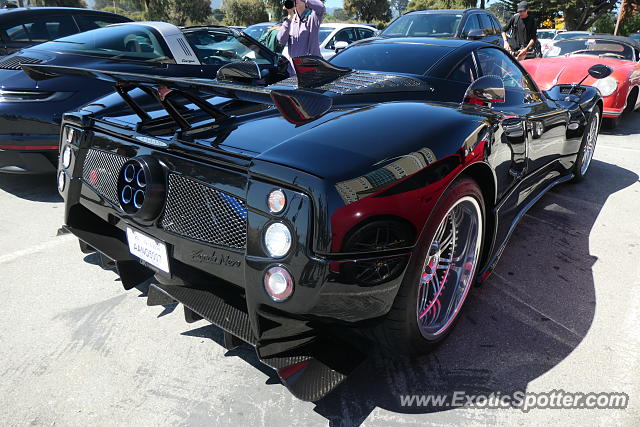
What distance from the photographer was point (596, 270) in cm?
285

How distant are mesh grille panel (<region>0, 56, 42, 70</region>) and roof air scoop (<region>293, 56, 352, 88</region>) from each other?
8.88ft

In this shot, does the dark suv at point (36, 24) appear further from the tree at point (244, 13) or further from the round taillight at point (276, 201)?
the tree at point (244, 13)

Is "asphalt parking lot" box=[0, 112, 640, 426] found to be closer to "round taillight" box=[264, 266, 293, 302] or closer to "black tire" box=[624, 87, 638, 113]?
"round taillight" box=[264, 266, 293, 302]

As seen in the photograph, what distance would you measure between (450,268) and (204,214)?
1.18 meters

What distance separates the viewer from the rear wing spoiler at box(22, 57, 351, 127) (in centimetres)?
141

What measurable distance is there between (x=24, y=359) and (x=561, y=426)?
2.21 m

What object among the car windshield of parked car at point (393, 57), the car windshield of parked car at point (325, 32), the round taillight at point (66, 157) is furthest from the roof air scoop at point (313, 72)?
the car windshield of parked car at point (325, 32)

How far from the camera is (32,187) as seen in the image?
13.9ft

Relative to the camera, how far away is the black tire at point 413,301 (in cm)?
165

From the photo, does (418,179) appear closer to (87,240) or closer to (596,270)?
(87,240)

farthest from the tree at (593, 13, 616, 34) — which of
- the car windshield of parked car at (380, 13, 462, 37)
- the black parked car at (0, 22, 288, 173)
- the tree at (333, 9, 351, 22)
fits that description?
the black parked car at (0, 22, 288, 173)

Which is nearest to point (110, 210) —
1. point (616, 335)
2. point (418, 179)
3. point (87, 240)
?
point (87, 240)

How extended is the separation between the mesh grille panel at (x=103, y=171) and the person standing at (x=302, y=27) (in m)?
3.64

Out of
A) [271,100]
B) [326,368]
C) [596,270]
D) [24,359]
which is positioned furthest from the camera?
[596,270]
